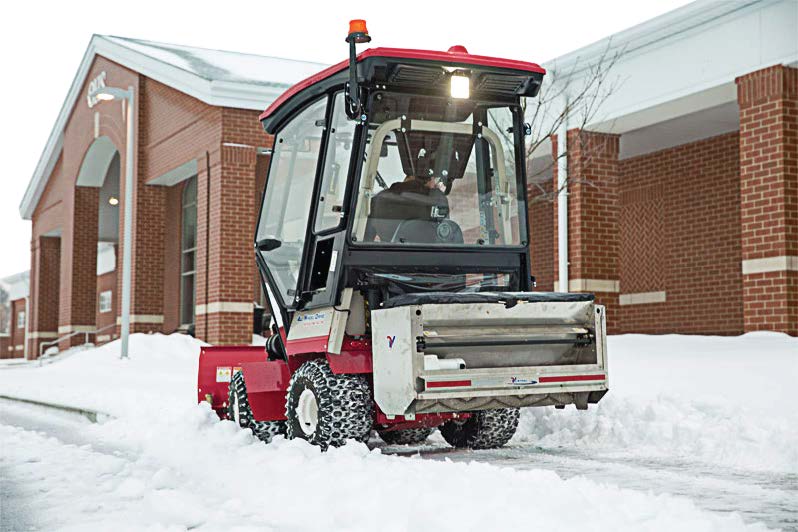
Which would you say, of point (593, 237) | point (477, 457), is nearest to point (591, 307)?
point (477, 457)

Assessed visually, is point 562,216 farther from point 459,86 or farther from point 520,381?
point 520,381

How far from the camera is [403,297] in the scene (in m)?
6.58

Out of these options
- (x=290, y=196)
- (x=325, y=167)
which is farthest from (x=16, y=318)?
(x=325, y=167)

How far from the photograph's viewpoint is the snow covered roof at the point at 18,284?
151 feet

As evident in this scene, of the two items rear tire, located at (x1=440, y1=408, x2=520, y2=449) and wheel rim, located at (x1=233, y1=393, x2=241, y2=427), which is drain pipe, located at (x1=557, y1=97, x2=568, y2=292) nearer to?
rear tire, located at (x1=440, y1=408, x2=520, y2=449)

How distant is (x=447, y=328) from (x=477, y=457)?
1424 mm

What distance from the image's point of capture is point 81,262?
2806 cm

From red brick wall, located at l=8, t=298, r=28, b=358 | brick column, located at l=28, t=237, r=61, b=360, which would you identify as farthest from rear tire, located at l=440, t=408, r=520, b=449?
red brick wall, located at l=8, t=298, r=28, b=358

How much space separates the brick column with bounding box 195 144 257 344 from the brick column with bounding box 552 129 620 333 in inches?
237

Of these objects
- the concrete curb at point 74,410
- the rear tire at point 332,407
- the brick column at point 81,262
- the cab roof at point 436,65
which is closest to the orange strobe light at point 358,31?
the cab roof at point 436,65

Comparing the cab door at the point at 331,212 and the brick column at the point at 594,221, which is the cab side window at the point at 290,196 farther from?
the brick column at the point at 594,221

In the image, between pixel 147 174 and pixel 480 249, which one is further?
pixel 147 174

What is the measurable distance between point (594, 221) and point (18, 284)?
3763 centimetres

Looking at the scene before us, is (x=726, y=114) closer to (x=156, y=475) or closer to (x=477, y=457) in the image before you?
(x=477, y=457)
